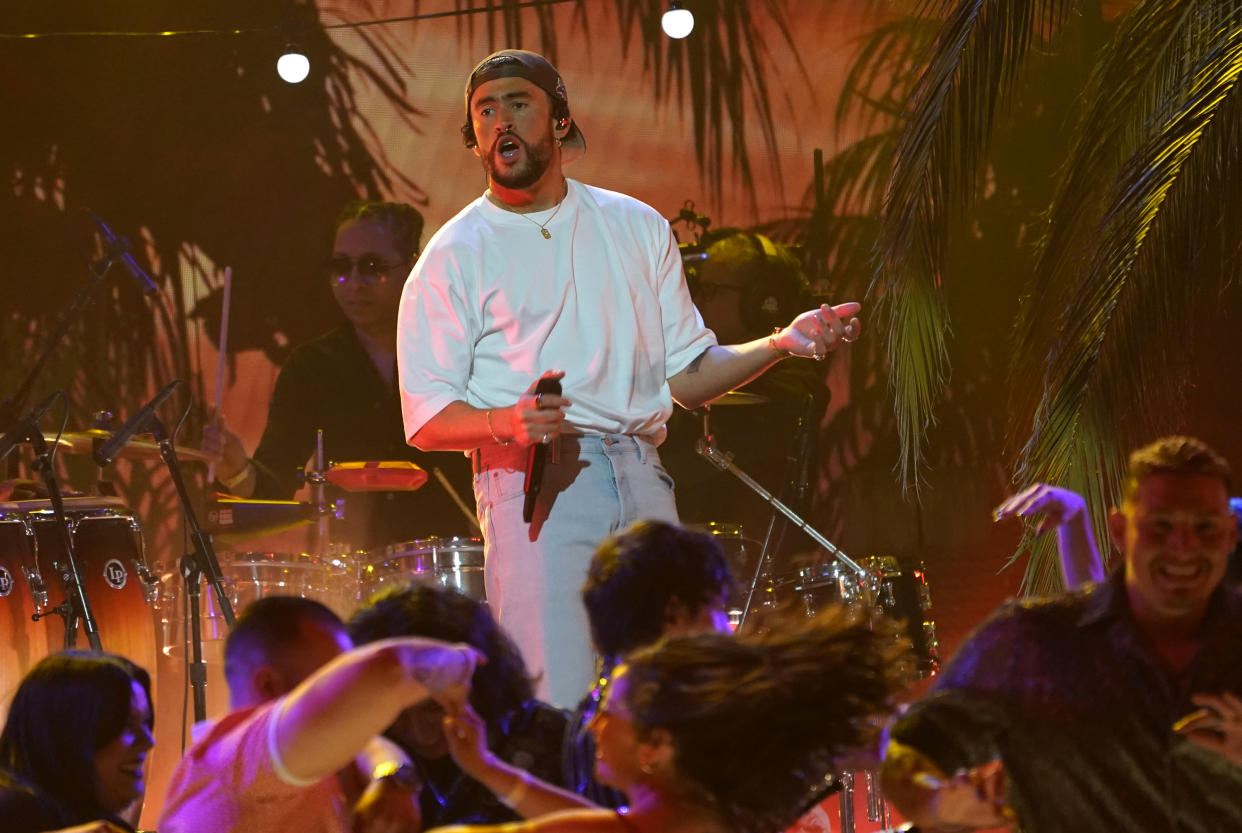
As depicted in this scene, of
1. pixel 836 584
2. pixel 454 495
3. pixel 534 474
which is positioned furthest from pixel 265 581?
pixel 534 474

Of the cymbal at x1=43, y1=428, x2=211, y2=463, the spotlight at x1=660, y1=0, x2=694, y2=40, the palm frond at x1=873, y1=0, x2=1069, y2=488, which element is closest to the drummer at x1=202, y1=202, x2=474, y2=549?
the cymbal at x1=43, y1=428, x2=211, y2=463

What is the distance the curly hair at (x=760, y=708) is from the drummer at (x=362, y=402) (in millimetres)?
6046

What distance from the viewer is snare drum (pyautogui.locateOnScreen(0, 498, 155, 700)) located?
629 cm

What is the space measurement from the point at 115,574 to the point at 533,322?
3.61 metres

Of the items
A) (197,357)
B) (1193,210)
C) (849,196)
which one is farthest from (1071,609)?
(197,357)

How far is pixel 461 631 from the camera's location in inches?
114

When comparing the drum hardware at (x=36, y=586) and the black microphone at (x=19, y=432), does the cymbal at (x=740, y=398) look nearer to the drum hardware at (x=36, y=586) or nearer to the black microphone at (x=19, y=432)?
the black microphone at (x=19, y=432)

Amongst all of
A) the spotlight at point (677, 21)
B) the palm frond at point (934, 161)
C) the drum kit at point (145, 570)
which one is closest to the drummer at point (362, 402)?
the drum kit at point (145, 570)

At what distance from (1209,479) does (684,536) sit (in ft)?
3.20

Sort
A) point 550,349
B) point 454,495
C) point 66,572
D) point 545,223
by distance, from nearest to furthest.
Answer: point 550,349, point 545,223, point 66,572, point 454,495

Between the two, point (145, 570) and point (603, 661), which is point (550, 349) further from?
point (145, 570)

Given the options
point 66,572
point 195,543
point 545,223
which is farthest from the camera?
point 66,572

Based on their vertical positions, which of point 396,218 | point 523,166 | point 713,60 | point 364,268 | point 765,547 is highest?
point 713,60

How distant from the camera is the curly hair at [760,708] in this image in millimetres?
2244
